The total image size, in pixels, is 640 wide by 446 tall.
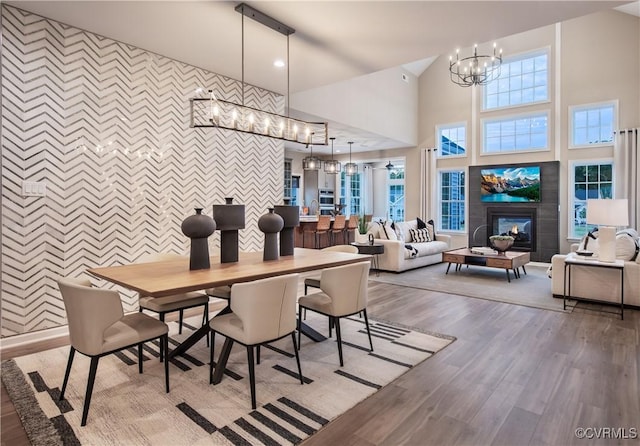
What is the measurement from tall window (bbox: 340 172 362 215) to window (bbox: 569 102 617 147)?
602 cm

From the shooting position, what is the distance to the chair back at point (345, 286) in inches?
108

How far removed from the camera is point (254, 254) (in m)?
3.57

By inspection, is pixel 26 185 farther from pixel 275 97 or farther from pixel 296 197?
pixel 296 197

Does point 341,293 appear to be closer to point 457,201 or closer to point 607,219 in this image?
point 607,219

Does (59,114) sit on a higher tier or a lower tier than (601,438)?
higher

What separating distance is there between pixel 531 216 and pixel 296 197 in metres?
6.03

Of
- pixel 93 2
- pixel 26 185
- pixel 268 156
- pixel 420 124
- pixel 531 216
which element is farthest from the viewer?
pixel 420 124

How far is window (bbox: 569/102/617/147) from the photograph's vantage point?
7.14 meters

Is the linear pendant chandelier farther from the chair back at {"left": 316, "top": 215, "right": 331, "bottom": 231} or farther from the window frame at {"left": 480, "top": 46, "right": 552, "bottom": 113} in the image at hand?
the window frame at {"left": 480, "top": 46, "right": 552, "bottom": 113}

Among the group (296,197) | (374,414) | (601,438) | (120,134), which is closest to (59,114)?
(120,134)

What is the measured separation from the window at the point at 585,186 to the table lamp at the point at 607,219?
11.8 feet

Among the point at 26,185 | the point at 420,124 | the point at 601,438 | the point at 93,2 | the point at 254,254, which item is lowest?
the point at 601,438

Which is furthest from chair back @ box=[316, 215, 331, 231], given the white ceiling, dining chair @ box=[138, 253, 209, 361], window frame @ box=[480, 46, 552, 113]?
dining chair @ box=[138, 253, 209, 361]

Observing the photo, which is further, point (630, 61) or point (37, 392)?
point (630, 61)
